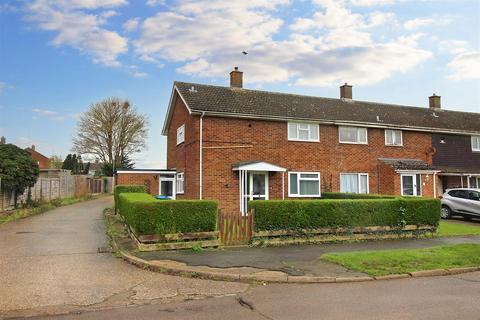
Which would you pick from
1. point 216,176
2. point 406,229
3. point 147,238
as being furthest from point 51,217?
point 406,229

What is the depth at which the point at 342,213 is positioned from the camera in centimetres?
1270

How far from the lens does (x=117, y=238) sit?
13.0m

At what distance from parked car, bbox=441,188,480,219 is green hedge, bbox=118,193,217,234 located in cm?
1429

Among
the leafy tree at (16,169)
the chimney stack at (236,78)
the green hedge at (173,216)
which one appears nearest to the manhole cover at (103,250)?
the green hedge at (173,216)

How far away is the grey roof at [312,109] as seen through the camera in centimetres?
2005

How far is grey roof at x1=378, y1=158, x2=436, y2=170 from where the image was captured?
71.6 feet

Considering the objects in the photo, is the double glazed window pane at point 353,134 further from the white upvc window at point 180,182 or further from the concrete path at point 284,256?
the concrete path at point 284,256

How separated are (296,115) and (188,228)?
11537 mm

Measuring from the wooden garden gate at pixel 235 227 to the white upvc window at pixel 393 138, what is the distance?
46.5 feet

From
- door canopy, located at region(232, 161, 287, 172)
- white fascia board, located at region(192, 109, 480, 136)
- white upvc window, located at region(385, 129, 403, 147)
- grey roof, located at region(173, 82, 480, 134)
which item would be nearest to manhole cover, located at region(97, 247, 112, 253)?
door canopy, located at region(232, 161, 287, 172)

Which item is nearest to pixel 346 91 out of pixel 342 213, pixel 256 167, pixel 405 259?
pixel 256 167

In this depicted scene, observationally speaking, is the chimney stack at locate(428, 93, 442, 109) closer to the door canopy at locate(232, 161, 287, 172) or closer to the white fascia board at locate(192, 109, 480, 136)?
the white fascia board at locate(192, 109, 480, 136)

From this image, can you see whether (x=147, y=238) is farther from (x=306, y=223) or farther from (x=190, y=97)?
(x=190, y=97)

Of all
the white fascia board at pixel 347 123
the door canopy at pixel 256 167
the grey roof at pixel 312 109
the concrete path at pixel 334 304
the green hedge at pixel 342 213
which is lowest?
the concrete path at pixel 334 304
